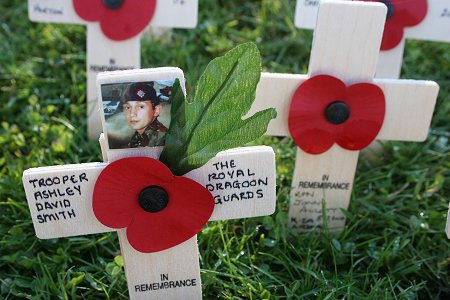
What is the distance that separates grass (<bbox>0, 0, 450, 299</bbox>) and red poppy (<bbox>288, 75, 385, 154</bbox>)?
0.75 feet

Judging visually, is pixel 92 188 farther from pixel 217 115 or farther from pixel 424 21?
pixel 424 21

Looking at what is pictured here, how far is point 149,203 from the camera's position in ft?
3.80

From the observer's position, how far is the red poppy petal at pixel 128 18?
1.77 metres

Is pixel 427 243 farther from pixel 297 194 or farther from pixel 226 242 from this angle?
pixel 226 242

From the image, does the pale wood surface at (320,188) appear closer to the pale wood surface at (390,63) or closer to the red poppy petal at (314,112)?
the red poppy petal at (314,112)

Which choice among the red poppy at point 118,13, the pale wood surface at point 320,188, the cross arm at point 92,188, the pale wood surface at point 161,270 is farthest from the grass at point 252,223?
the red poppy at point 118,13

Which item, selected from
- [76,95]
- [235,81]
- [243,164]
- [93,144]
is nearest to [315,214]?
[243,164]

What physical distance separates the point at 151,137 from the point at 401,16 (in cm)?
92

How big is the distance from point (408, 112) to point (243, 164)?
512 mm

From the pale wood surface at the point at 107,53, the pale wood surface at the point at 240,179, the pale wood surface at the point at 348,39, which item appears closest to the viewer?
the pale wood surface at the point at 240,179

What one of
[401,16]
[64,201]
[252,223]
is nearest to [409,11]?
[401,16]

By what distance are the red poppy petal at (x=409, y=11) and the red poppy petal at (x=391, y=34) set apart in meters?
0.01

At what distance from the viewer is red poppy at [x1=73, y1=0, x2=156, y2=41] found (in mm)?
1767

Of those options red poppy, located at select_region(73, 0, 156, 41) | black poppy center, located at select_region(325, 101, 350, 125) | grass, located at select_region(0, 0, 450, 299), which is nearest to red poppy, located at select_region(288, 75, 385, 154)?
black poppy center, located at select_region(325, 101, 350, 125)
